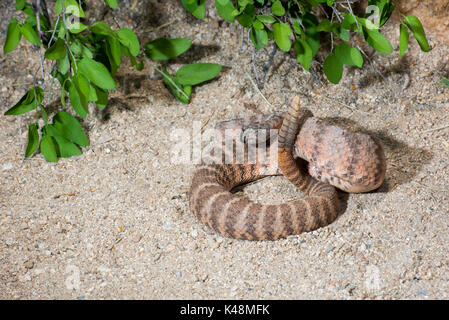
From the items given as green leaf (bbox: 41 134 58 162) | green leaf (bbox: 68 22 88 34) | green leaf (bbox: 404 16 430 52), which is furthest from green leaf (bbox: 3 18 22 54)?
green leaf (bbox: 404 16 430 52)

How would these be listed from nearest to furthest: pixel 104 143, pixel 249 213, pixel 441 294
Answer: pixel 441 294 < pixel 249 213 < pixel 104 143

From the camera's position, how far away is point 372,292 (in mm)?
2855

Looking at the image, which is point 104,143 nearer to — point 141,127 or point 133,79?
point 141,127

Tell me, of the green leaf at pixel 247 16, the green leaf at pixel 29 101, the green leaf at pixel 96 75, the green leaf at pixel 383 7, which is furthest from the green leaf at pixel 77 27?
the green leaf at pixel 383 7

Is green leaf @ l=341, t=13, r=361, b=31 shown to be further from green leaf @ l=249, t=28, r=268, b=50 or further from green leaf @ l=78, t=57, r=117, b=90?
green leaf @ l=78, t=57, r=117, b=90

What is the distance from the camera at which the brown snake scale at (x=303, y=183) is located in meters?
3.30

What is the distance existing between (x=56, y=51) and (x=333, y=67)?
220cm

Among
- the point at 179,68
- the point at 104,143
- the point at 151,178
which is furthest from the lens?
the point at 179,68

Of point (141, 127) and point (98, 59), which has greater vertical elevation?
point (98, 59)

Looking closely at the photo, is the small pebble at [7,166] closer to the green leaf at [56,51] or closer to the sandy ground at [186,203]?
the sandy ground at [186,203]

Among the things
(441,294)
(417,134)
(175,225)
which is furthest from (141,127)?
(441,294)

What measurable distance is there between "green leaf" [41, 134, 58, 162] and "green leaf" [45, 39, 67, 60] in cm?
98

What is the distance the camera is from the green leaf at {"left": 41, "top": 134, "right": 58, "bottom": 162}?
4027mm
